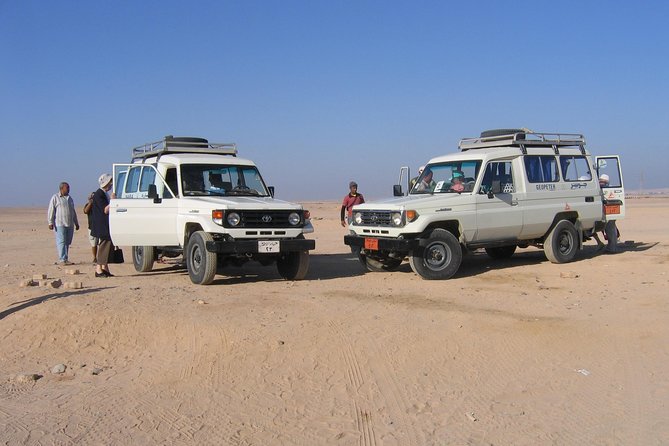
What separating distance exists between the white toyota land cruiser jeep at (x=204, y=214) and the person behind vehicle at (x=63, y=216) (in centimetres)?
180

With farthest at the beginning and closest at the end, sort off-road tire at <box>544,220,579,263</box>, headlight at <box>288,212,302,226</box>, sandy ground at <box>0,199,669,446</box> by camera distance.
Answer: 1. off-road tire at <box>544,220,579,263</box>
2. headlight at <box>288,212,302,226</box>
3. sandy ground at <box>0,199,669,446</box>

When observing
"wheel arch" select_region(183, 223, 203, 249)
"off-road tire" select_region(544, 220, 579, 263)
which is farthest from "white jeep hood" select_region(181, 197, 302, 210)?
"off-road tire" select_region(544, 220, 579, 263)

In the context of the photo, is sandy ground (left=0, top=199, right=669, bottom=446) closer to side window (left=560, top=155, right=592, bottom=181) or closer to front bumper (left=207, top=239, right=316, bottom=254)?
front bumper (left=207, top=239, right=316, bottom=254)

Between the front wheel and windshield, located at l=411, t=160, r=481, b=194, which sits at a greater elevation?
windshield, located at l=411, t=160, r=481, b=194

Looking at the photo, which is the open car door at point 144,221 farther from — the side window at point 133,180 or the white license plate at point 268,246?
the white license plate at point 268,246

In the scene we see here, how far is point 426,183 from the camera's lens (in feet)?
39.5

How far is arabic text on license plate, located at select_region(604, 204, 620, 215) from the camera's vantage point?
45.4 ft

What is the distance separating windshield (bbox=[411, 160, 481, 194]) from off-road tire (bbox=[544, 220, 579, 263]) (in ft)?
7.40

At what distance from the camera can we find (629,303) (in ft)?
28.6

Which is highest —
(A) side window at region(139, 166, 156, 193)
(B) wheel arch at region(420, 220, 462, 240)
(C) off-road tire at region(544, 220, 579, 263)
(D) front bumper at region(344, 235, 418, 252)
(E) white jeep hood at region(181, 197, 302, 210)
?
(A) side window at region(139, 166, 156, 193)

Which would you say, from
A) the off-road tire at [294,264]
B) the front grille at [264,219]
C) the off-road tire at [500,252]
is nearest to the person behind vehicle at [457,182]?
the off-road tire at [500,252]

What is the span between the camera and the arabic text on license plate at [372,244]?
35.7ft

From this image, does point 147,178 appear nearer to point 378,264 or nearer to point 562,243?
point 378,264

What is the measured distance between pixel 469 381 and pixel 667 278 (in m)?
6.22
